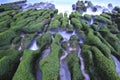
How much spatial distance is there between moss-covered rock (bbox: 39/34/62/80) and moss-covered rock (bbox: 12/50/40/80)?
1.84ft

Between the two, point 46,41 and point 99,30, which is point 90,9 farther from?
point 46,41

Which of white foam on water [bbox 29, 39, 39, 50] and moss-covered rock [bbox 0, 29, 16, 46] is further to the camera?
moss-covered rock [bbox 0, 29, 16, 46]

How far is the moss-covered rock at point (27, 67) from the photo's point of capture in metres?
8.98

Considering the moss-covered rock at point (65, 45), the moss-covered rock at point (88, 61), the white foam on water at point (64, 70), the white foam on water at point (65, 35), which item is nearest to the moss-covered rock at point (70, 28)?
the white foam on water at point (65, 35)

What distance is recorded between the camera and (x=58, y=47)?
38.5ft

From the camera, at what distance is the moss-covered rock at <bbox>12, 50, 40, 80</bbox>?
8.98 m

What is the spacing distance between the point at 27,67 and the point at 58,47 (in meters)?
2.80

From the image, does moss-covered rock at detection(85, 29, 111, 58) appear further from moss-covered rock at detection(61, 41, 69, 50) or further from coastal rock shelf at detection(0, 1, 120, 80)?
moss-covered rock at detection(61, 41, 69, 50)

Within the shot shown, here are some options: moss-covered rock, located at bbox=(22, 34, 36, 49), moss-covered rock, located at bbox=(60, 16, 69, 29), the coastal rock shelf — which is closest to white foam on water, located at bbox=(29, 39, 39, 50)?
the coastal rock shelf

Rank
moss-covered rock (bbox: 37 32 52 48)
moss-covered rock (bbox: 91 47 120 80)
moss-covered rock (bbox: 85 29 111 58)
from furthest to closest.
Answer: moss-covered rock (bbox: 37 32 52 48) < moss-covered rock (bbox: 85 29 111 58) < moss-covered rock (bbox: 91 47 120 80)

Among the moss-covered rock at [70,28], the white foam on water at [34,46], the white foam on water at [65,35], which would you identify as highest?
the moss-covered rock at [70,28]

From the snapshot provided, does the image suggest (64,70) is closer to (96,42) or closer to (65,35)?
(96,42)

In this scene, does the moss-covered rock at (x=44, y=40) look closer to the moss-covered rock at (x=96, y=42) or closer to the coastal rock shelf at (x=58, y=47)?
the coastal rock shelf at (x=58, y=47)

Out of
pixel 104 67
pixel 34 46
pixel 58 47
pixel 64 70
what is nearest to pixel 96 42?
pixel 58 47
